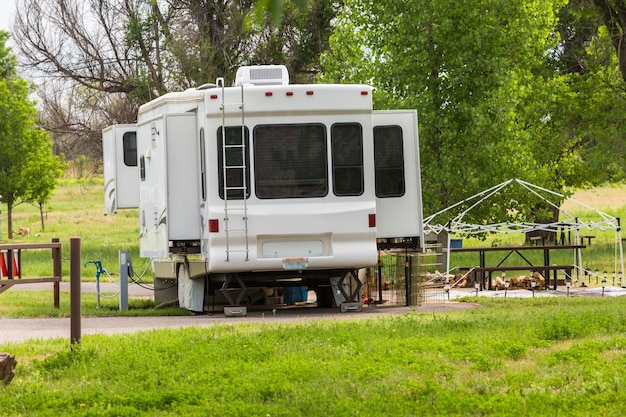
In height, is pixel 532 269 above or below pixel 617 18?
below

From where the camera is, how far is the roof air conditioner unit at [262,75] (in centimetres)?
1652

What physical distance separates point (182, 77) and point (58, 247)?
20.0 metres

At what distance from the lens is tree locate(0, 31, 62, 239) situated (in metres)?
44.8

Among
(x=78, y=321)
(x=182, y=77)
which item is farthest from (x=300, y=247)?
(x=182, y=77)

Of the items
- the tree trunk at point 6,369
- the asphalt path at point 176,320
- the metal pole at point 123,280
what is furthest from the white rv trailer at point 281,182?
the tree trunk at point 6,369

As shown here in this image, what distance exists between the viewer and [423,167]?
2647cm

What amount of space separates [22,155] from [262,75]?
99.8ft

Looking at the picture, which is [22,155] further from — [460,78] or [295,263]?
[295,263]

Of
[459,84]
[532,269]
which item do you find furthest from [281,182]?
[459,84]

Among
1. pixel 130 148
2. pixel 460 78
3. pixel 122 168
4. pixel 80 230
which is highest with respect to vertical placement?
pixel 460 78

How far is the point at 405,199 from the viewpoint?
16.5 metres

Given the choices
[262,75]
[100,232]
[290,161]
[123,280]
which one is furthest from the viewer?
[100,232]

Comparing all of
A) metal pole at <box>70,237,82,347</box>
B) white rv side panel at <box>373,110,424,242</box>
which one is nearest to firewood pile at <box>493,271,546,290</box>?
white rv side panel at <box>373,110,424,242</box>

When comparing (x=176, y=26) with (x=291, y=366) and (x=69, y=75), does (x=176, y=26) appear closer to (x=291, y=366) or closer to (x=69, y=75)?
(x=69, y=75)
